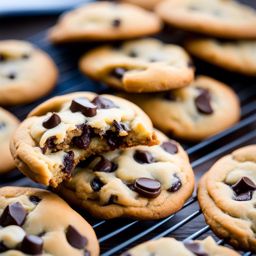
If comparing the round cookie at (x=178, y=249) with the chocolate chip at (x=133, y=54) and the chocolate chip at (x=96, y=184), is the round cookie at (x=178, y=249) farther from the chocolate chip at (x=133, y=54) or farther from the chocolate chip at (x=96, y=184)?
the chocolate chip at (x=133, y=54)

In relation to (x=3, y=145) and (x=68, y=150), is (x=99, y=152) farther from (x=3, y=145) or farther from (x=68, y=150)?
(x=3, y=145)

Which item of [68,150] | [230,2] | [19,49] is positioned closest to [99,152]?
[68,150]

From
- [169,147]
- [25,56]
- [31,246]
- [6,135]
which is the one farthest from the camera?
[25,56]

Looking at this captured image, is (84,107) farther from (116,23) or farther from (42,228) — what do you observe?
(116,23)

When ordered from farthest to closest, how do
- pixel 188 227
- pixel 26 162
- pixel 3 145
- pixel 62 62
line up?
pixel 62 62
pixel 3 145
pixel 188 227
pixel 26 162

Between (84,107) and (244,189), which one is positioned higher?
(84,107)

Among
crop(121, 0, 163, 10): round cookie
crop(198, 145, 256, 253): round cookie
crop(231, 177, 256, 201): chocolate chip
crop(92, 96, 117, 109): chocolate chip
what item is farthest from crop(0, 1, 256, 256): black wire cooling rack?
crop(92, 96, 117, 109): chocolate chip

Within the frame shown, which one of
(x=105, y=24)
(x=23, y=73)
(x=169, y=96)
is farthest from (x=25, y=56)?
(x=169, y=96)

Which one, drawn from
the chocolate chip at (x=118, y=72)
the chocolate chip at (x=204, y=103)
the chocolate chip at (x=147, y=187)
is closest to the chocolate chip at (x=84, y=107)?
the chocolate chip at (x=147, y=187)
